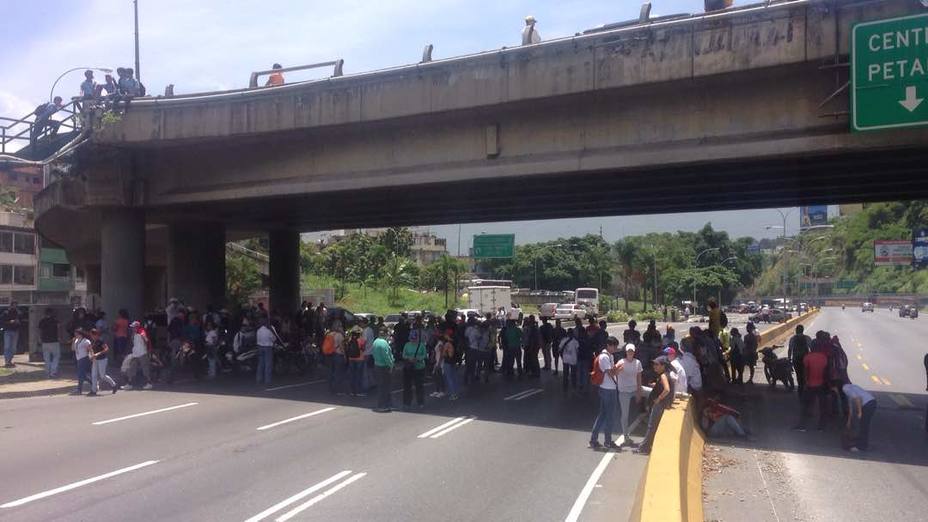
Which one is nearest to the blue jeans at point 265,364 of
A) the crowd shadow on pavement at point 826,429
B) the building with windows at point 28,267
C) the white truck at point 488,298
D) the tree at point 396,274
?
the crowd shadow on pavement at point 826,429

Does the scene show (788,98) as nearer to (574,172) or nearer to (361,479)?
(574,172)

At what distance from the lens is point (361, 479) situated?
31.6ft

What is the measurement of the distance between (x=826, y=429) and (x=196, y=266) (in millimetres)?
21534

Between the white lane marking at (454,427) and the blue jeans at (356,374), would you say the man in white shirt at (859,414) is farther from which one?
the blue jeans at (356,374)

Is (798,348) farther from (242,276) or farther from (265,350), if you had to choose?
(242,276)

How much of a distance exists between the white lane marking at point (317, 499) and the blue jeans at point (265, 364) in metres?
10.9

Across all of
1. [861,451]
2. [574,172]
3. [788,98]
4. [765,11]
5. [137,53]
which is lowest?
[861,451]

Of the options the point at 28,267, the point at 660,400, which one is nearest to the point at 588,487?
the point at 660,400

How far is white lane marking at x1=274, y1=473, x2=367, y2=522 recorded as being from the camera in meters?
7.92

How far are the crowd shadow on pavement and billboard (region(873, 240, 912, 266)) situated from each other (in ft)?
186

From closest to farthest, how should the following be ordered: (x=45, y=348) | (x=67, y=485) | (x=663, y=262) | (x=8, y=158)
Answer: (x=67, y=485) < (x=45, y=348) < (x=8, y=158) < (x=663, y=262)

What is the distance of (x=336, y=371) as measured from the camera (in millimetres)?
18234

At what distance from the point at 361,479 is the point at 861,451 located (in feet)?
26.1

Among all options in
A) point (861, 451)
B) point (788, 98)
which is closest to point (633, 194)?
point (788, 98)
